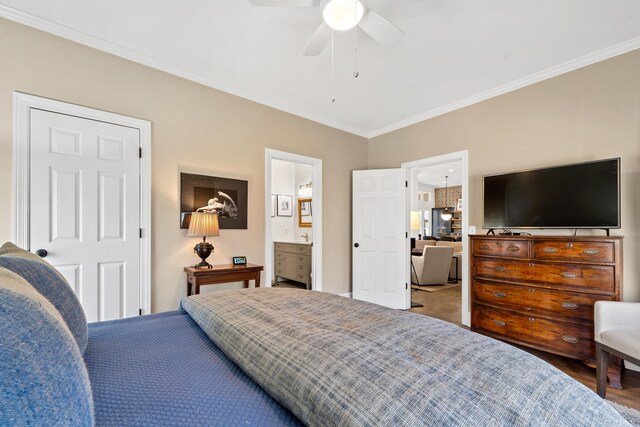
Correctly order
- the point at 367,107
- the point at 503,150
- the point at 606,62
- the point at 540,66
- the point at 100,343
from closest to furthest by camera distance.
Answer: the point at 100,343 < the point at 606,62 < the point at 540,66 < the point at 503,150 < the point at 367,107

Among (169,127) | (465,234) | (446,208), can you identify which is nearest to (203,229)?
(169,127)

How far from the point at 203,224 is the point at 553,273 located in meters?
3.15

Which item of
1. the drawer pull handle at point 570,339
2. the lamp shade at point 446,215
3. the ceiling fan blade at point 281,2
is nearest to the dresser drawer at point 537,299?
the drawer pull handle at point 570,339

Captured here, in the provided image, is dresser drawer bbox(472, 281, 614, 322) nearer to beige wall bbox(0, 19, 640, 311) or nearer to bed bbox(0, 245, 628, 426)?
beige wall bbox(0, 19, 640, 311)

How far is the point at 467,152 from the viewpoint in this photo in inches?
142

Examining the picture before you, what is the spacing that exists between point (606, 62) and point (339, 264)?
363 centimetres

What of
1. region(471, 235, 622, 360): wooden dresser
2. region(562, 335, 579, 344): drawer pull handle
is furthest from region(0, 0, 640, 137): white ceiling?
region(562, 335, 579, 344): drawer pull handle

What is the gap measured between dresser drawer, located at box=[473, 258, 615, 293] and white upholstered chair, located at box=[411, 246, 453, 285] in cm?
262

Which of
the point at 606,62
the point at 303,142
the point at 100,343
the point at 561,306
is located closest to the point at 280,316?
the point at 100,343

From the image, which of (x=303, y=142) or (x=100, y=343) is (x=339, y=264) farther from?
(x=100, y=343)

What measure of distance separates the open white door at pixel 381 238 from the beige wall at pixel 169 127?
0.53 meters

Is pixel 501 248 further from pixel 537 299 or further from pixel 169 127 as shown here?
pixel 169 127

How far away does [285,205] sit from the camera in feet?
20.3

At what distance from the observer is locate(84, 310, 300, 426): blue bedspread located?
69cm
